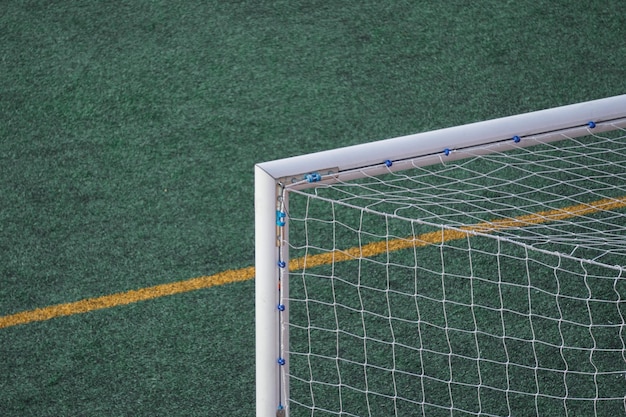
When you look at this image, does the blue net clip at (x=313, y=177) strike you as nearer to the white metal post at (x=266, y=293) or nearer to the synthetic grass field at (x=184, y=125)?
the white metal post at (x=266, y=293)

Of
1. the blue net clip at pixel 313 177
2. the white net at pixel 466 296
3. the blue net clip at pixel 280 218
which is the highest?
the blue net clip at pixel 313 177

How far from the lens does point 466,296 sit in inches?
157

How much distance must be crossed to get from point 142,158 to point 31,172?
0.56m

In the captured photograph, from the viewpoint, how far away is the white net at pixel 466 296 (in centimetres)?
372

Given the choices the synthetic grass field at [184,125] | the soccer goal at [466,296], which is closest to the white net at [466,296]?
the soccer goal at [466,296]

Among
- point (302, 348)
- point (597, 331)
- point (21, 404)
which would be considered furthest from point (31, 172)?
point (597, 331)

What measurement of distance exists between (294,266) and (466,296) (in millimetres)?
801

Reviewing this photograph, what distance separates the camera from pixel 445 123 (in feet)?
14.8

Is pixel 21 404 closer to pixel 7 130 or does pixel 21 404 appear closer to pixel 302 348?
pixel 302 348

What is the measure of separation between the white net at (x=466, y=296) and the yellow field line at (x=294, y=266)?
1cm

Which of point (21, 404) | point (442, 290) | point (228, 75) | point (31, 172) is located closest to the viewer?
point (21, 404)

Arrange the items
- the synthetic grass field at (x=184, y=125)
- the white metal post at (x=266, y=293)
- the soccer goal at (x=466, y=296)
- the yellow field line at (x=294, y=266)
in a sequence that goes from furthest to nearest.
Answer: the yellow field line at (x=294, y=266), the synthetic grass field at (x=184, y=125), the soccer goal at (x=466, y=296), the white metal post at (x=266, y=293)

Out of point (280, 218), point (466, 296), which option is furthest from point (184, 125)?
point (280, 218)

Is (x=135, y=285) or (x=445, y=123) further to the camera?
(x=445, y=123)
